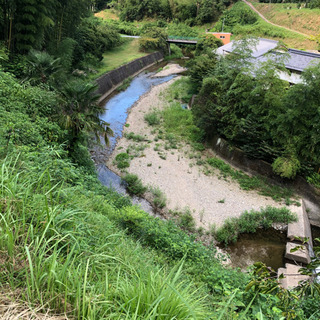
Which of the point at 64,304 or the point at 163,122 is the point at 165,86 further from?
the point at 64,304

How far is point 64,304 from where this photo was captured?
1638mm

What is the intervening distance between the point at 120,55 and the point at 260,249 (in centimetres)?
2612

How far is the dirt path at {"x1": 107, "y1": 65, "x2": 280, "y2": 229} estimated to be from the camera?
31.2 ft

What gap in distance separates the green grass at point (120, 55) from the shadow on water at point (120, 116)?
2.26m

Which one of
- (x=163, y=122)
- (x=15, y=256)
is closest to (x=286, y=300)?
(x=15, y=256)

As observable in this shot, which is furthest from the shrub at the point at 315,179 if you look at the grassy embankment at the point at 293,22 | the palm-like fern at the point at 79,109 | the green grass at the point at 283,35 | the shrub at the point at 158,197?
the grassy embankment at the point at 293,22

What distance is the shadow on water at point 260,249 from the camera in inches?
312

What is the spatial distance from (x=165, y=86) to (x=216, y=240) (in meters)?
17.1

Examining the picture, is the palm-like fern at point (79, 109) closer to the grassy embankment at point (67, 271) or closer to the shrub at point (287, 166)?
the grassy embankment at point (67, 271)

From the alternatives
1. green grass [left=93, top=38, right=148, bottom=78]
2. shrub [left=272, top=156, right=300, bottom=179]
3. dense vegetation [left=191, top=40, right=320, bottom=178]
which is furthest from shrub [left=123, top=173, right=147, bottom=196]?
green grass [left=93, top=38, right=148, bottom=78]

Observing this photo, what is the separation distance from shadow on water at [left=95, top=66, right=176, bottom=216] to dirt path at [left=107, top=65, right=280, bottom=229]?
47cm

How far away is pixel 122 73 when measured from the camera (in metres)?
24.0

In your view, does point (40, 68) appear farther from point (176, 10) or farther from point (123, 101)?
point (176, 10)

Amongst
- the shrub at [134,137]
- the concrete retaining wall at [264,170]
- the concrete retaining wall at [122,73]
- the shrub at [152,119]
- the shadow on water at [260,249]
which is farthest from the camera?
the concrete retaining wall at [122,73]
